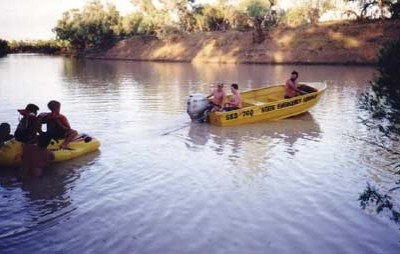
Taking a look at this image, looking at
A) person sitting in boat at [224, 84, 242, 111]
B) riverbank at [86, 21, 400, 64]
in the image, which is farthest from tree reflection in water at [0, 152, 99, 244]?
riverbank at [86, 21, 400, 64]

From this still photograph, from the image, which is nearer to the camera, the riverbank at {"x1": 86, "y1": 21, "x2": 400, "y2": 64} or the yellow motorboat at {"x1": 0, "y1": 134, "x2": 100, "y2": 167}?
the yellow motorboat at {"x1": 0, "y1": 134, "x2": 100, "y2": 167}

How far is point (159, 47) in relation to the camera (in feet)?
200

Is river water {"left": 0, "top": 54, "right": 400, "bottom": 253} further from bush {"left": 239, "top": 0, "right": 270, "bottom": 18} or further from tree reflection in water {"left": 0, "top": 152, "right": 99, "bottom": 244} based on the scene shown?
bush {"left": 239, "top": 0, "right": 270, "bottom": 18}

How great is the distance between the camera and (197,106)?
607 inches

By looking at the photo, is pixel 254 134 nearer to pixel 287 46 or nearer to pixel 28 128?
pixel 28 128

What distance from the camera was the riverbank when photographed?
42.8m

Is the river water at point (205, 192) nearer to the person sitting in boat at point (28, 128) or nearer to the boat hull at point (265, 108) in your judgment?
the boat hull at point (265, 108)

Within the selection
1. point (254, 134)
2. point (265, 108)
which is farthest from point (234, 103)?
point (254, 134)

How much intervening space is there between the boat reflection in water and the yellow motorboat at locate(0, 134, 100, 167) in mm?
2644

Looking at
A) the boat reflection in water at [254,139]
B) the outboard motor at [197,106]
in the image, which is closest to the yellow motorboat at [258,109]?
the outboard motor at [197,106]

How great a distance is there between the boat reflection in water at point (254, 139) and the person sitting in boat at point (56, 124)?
126 inches

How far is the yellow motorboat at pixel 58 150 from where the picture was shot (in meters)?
10.6

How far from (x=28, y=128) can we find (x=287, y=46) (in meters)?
39.3

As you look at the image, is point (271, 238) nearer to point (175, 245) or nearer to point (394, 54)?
point (175, 245)
